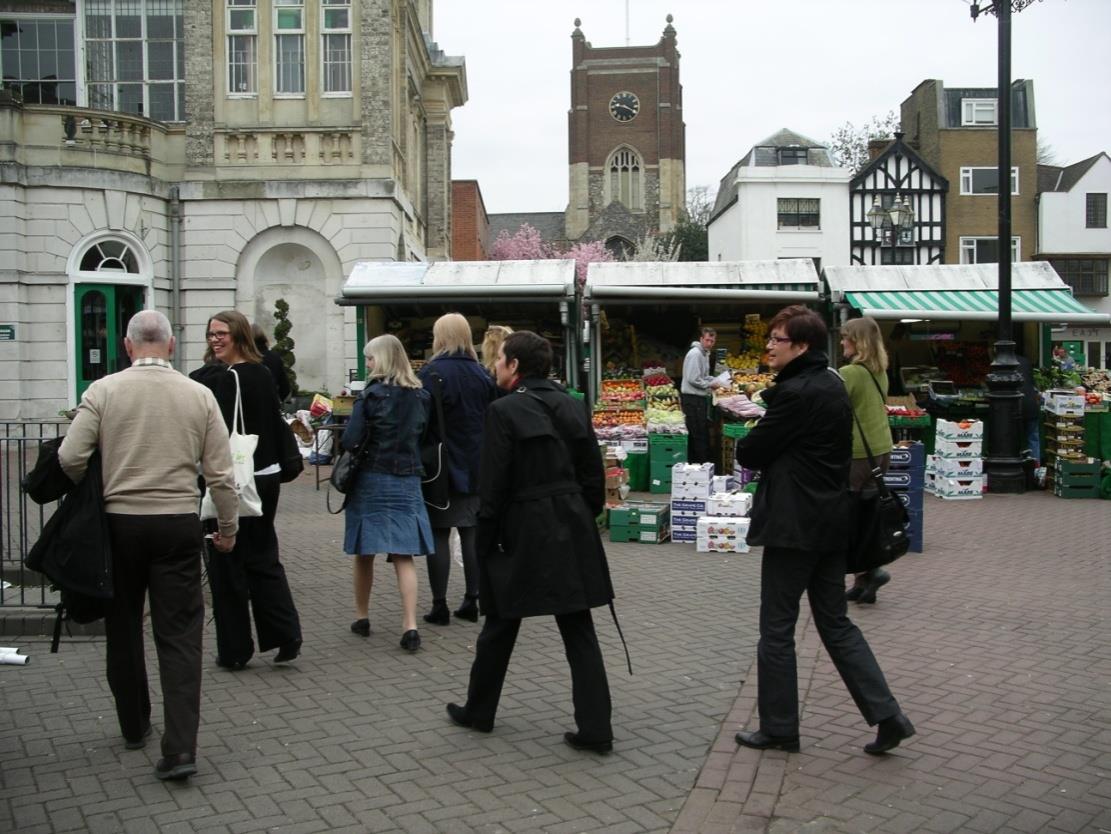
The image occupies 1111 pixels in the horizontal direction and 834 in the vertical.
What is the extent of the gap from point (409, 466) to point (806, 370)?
277 centimetres

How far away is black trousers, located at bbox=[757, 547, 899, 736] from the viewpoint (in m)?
4.84

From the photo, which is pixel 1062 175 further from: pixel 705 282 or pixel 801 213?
pixel 705 282

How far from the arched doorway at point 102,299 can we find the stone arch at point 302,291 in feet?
6.73

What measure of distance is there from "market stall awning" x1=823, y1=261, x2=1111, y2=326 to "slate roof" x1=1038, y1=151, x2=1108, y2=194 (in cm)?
3721

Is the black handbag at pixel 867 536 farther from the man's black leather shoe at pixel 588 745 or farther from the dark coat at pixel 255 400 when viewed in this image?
the dark coat at pixel 255 400

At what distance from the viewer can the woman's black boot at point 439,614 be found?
7.39 metres

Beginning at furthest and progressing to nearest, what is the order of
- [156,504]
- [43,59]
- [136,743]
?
1. [43,59]
2. [136,743]
3. [156,504]

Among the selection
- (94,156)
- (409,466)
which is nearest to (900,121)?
(94,156)

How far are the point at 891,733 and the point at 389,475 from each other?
10.9 feet

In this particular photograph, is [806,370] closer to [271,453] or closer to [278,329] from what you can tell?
[271,453]

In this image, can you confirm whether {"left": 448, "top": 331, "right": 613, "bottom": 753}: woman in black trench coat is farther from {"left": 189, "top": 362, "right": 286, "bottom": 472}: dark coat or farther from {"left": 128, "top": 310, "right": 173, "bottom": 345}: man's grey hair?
{"left": 189, "top": 362, "right": 286, "bottom": 472}: dark coat

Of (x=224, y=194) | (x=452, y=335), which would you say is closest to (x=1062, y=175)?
(x=224, y=194)

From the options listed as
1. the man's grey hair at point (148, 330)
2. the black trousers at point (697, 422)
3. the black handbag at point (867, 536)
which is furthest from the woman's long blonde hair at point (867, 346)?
the black trousers at point (697, 422)

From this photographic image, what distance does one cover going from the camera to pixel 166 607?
4723mm
